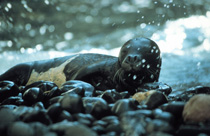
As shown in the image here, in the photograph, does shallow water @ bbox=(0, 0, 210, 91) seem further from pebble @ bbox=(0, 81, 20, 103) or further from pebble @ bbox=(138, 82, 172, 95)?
pebble @ bbox=(0, 81, 20, 103)

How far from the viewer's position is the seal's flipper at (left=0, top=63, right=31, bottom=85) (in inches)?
205

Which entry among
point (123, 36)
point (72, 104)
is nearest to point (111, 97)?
point (72, 104)

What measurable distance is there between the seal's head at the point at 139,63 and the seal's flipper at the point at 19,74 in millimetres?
2165

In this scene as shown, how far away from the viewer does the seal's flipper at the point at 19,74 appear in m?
5.21

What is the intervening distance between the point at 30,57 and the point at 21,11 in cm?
208

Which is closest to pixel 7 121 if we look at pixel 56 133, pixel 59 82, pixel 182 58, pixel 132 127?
pixel 56 133

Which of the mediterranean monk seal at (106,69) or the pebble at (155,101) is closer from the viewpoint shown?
the pebble at (155,101)

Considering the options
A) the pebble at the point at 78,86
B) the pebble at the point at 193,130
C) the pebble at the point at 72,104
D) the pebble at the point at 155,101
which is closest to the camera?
the pebble at the point at 193,130

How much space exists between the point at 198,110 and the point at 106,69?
2.87m

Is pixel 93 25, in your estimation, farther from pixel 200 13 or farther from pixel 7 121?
pixel 7 121

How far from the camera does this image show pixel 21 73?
533 centimetres

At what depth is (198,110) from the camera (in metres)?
1.67

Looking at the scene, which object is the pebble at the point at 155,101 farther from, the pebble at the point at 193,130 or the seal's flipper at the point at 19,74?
the seal's flipper at the point at 19,74

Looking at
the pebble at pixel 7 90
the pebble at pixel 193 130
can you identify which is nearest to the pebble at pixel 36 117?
the pebble at pixel 193 130
